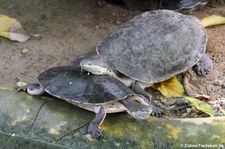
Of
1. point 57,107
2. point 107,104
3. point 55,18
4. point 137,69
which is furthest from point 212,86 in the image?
point 55,18

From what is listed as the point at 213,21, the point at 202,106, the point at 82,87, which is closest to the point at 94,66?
the point at 82,87

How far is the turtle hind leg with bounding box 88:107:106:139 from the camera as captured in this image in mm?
2494

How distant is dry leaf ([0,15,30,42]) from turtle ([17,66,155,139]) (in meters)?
0.85

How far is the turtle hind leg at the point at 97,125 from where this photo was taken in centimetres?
249

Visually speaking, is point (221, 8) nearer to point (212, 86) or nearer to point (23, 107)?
point (212, 86)

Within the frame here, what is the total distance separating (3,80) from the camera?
3.18 m

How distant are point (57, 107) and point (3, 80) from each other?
2.15 ft

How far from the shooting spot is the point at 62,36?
3592mm

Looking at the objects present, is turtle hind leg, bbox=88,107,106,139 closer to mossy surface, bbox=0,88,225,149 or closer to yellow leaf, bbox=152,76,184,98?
mossy surface, bbox=0,88,225,149

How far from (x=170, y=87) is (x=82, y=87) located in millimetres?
650

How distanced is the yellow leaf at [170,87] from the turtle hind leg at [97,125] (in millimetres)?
547

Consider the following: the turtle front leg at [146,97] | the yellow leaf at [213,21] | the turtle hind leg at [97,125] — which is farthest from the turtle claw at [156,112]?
the yellow leaf at [213,21]

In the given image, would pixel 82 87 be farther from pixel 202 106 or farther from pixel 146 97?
pixel 202 106

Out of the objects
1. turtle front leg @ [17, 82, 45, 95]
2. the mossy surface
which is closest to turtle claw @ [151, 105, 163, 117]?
the mossy surface
